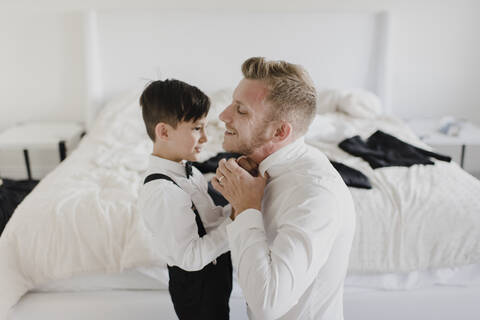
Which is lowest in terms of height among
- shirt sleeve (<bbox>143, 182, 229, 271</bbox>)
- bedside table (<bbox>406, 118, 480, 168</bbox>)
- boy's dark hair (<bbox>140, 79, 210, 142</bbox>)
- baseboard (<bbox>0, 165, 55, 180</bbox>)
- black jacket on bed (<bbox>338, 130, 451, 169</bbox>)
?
baseboard (<bbox>0, 165, 55, 180</bbox>)

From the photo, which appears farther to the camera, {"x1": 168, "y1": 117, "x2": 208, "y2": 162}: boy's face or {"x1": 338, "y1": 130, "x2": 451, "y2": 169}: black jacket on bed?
{"x1": 338, "y1": 130, "x2": 451, "y2": 169}: black jacket on bed

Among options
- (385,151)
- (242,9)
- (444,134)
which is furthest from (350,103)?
(242,9)

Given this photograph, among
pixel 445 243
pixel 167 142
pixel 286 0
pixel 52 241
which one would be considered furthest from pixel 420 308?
pixel 286 0

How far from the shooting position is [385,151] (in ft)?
7.18

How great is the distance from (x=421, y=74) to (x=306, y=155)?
114 inches

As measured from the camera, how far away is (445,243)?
5.08 ft

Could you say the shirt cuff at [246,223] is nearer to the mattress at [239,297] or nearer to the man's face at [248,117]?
the man's face at [248,117]

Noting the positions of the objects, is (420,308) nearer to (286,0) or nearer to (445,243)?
(445,243)

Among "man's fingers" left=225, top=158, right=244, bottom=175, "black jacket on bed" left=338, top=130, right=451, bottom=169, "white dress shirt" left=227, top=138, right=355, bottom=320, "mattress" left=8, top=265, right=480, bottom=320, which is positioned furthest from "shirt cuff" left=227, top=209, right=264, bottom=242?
"black jacket on bed" left=338, top=130, right=451, bottom=169

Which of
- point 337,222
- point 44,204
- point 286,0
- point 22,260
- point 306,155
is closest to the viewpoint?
point 337,222

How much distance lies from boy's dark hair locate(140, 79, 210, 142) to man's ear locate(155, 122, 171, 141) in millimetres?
12

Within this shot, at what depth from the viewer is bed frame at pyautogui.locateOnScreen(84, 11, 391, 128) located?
3.32 metres

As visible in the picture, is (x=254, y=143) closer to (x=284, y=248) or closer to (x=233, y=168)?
(x=233, y=168)

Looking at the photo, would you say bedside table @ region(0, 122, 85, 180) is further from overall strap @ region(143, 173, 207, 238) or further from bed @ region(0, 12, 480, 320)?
overall strap @ region(143, 173, 207, 238)
